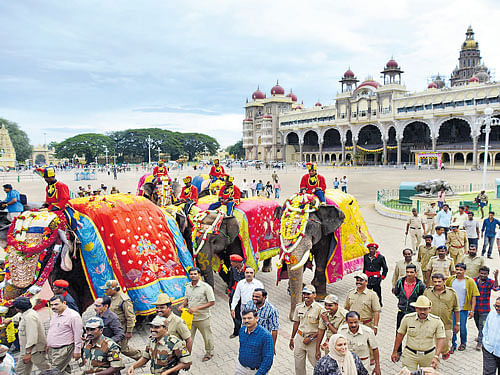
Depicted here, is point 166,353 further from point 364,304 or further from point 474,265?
point 474,265

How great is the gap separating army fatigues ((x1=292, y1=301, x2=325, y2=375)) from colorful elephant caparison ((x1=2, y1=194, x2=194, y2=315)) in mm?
2166

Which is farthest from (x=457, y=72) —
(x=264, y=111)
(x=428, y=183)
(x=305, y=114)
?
(x=428, y=183)

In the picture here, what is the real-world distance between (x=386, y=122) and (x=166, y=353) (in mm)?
57365

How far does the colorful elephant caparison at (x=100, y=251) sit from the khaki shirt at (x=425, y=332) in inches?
128

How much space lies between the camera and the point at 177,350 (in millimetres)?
3426

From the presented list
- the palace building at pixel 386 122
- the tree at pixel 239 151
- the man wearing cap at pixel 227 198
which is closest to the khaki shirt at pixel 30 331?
the man wearing cap at pixel 227 198

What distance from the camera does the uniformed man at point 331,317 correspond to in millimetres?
3893

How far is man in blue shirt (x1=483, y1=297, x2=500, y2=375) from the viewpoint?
3.92 metres

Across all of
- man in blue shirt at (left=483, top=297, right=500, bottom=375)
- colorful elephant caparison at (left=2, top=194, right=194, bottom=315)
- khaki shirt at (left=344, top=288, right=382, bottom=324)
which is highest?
colorful elephant caparison at (left=2, top=194, right=194, bottom=315)

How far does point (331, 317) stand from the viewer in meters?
4.05

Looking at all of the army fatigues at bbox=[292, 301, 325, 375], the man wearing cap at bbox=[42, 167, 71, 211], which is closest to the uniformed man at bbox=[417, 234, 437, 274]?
the army fatigues at bbox=[292, 301, 325, 375]

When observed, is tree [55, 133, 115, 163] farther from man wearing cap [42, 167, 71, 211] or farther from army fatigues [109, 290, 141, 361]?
army fatigues [109, 290, 141, 361]

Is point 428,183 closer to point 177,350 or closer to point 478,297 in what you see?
point 478,297

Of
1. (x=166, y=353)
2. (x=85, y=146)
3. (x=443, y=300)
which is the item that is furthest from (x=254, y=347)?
(x=85, y=146)
